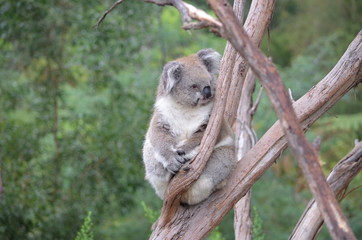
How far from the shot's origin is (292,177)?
8148mm

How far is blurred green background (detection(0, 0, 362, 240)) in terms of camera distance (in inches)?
236

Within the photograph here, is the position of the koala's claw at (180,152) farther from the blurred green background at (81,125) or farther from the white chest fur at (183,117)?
the blurred green background at (81,125)

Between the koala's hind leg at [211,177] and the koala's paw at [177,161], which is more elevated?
the koala's paw at [177,161]

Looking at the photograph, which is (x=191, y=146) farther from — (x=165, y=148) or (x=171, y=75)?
(x=171, y=75)

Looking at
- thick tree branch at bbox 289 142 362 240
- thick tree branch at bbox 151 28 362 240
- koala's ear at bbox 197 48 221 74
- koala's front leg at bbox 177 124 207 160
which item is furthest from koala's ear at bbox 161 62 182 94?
thick tree branch at bbox 289 142 362 240

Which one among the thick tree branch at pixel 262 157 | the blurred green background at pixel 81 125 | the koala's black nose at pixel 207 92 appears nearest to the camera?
the thick tree branch at pixel 262 157

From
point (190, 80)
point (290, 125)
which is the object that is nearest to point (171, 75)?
point (190, 80)

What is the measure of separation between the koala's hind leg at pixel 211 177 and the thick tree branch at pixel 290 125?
1.14 meters

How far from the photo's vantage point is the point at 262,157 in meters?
3.18

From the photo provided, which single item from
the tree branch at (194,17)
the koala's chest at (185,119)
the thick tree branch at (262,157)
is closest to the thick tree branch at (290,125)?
the tree branch at (194,17)

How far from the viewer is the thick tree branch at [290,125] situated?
6.73 feet

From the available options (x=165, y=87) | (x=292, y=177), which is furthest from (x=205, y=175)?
(x=292, y=177)

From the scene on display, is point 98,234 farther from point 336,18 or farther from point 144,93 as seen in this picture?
point 336,18

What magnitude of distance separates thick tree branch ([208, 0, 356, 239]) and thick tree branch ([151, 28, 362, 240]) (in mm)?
1057
